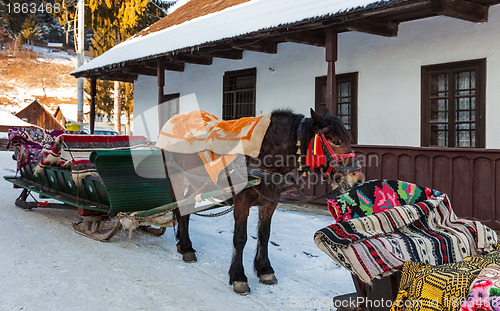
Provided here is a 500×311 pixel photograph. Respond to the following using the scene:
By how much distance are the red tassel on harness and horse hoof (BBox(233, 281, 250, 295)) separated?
138 cm

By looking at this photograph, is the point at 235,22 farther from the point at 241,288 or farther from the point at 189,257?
the point at 241,288

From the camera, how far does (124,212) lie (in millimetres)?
5453

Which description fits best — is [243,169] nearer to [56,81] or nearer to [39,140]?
[39,140]

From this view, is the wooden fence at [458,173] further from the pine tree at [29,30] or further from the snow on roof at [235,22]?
the pine tree at [29,30]

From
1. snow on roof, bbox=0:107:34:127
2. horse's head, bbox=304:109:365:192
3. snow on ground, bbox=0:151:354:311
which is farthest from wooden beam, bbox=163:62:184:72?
snow on roof, bbox=0:107:34:127

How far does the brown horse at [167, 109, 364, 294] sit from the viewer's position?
3.85 metres

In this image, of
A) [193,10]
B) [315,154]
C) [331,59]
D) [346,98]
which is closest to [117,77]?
[193,10]

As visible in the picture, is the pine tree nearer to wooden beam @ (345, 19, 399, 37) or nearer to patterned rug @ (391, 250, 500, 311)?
wooden beam @ (345, 19, 399, 37)

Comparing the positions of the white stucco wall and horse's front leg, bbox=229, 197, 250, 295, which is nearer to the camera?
horse's front leg, bbox=229, 197, 250, 295

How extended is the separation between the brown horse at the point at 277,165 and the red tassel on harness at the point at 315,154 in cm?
6

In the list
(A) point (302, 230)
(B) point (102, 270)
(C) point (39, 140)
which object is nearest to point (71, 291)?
(B) point (102, 270)

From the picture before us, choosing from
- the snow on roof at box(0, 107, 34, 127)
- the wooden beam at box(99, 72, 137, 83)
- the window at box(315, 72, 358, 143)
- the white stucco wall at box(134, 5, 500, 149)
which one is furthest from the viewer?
the snow on roof at box(0, 107, 34, 127)

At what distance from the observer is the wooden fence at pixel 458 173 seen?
20.8 feet

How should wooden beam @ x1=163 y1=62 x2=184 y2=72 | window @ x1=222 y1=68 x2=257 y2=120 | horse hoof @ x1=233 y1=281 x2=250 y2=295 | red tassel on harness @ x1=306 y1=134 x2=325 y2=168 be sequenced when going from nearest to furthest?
red tassel on harness @ x1=306 y1=134 x2=325 y2=168 → horse hoof @ x1=233 y1=281 x2=250 y2=295 → window @ x1=222 y1=68 x2=257 y2=120 → wooden beam @ x1=163 y1=62 x2=184 y2=72
